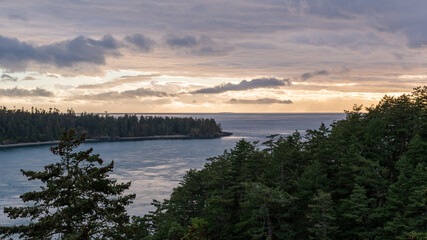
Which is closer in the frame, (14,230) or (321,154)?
(14,230)

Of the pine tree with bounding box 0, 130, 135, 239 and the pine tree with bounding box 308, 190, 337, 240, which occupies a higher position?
the pine tree with bounding box 0, 130, 135, 239

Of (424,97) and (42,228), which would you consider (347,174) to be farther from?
(42,228)

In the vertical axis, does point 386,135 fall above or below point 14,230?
above

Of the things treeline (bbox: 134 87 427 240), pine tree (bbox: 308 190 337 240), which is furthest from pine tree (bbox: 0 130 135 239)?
pine tree (bbox: 308 190 337 240)

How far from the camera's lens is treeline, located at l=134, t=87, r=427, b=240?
24891mm

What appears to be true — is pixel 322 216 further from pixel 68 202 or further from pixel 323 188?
pixel 68 202

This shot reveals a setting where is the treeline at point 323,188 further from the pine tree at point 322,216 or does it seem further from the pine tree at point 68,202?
the pine tree at point 68,202

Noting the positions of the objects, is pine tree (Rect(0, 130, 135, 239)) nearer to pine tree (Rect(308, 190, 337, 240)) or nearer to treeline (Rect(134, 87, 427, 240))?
treeline (Rect(134, 87, 427, 240))

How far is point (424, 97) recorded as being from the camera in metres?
37.5

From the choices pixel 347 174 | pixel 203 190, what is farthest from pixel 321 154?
pixel 203 190

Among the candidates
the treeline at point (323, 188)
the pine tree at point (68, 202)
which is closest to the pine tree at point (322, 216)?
the treeline at point (323, 188)

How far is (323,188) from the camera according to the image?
96.3 ft

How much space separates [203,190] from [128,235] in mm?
26019

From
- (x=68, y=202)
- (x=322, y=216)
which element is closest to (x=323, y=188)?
(x=322, y=216)
